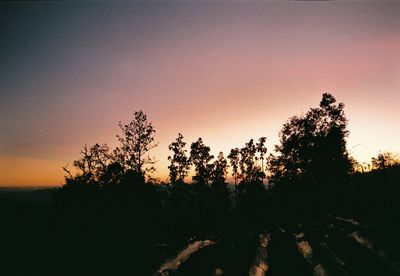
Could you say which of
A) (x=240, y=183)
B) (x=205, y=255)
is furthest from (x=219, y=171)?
(x=205, y=255)

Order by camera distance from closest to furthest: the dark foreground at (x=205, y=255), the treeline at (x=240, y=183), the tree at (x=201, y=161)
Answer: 1. the dark foreground at (x=205, y=255)
2. the treeline at (x=240, y=183)
3. the tree at (x=201, y=161)

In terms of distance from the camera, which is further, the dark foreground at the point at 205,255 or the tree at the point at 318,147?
the tree at the point at 318,147

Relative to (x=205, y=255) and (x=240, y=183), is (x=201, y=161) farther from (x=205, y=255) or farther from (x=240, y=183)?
(x=205, y=255)

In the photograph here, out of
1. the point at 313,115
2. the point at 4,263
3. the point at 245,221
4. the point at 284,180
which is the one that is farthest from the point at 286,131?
the point at 4,263

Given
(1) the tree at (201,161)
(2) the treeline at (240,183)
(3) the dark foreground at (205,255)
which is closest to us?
(3) the dark foreground at (205,255)

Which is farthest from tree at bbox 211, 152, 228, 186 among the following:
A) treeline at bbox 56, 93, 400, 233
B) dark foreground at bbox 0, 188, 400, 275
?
dark foreground at bbox 0, 188, 400, 275

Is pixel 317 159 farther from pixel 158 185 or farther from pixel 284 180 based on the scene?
pixel 158 185

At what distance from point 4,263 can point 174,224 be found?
21.5 m

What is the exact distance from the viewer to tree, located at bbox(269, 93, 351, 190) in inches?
2132

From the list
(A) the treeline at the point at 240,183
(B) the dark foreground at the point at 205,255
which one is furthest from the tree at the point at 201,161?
(B) the dark foreground at the point at 205,255

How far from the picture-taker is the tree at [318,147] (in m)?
54.2

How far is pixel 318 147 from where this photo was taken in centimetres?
5544

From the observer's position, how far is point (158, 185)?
38562 mm

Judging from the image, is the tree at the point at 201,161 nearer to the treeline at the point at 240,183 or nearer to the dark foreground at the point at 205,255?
the treeline at the point at 240,183
